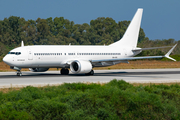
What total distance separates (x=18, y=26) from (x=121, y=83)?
107826mm

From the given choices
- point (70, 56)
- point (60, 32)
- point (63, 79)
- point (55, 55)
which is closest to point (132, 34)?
point (70, 56)

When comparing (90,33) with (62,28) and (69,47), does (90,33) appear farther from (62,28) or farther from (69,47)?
(69,47)

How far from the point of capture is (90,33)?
453 feet

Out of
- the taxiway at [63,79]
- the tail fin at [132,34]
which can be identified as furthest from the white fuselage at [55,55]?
the tail fin at [132,34]

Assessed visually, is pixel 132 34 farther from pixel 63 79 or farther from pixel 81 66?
pixel 63 79

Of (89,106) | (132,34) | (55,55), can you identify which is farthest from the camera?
(132,34)

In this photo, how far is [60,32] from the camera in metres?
136

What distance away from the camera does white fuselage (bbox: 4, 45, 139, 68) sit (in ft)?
102

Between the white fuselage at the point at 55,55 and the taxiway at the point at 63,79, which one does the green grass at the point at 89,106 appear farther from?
the white fuselage at the point at 55,55

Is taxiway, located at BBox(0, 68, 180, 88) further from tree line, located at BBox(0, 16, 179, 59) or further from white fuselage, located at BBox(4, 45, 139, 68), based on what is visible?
tree line, located at BBox(0, 16, 179, 59)

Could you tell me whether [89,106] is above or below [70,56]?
below

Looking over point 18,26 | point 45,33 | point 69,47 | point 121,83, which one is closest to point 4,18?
point 18,26

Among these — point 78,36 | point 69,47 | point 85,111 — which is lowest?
point 85,111

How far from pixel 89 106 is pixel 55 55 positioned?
1939cm
